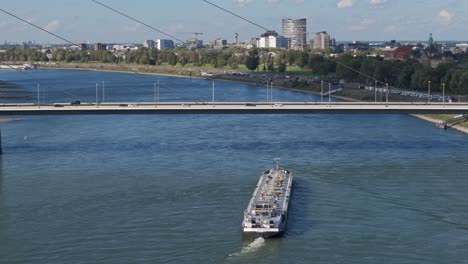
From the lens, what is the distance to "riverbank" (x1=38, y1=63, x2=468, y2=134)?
24.1 metres

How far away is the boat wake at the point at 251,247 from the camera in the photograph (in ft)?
23.6

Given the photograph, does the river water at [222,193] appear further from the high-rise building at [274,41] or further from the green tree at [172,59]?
the high-rise building at [274,41]

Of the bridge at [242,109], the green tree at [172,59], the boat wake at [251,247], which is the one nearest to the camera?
the boat wake at [251,247]

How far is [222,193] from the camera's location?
31.5 feet

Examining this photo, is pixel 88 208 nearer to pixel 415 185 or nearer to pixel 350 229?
pixel 350 229

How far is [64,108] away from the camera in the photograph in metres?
13.6

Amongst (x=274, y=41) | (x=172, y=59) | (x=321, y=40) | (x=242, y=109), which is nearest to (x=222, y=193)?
(x=242, y=109)

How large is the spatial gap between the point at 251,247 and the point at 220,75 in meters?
30.0

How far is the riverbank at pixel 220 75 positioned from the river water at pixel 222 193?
4.49 m

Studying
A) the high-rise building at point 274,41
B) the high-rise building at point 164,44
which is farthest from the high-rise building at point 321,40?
the high-rise building at point 164,44

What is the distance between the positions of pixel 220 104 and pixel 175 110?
87 cm

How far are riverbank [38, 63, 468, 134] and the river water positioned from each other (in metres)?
4.49

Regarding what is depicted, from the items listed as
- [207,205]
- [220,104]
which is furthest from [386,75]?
[207,205]

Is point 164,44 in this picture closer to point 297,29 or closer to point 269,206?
point 297,29
